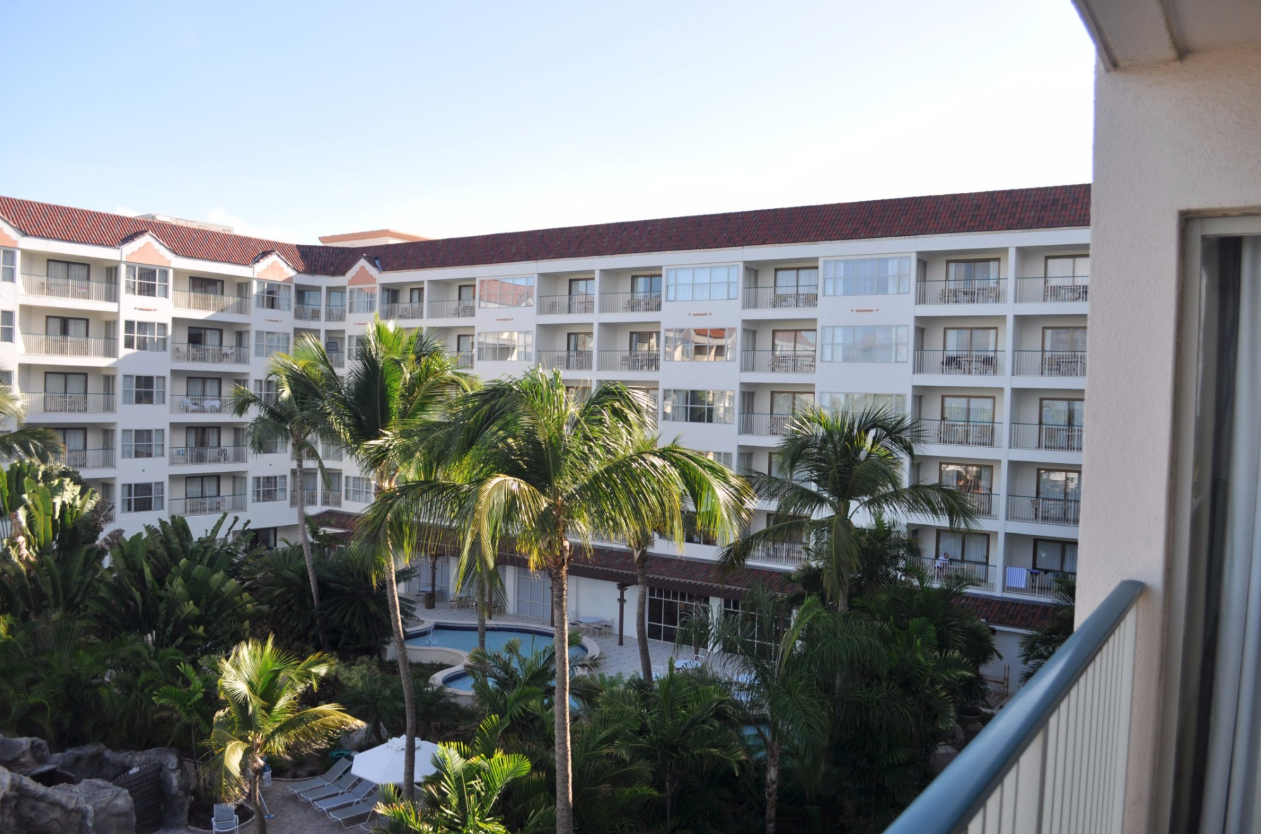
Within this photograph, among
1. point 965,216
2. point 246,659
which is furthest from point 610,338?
point 246,659

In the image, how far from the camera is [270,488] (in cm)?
4228

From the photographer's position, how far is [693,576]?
3002 cm

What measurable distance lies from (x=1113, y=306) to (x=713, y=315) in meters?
28.9

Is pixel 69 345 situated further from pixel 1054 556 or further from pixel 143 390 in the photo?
pixel 1054 556

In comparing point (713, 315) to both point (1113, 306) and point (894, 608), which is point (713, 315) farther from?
point (1113, 306)

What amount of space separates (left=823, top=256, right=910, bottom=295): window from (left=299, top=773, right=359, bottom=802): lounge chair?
1980 centimetres

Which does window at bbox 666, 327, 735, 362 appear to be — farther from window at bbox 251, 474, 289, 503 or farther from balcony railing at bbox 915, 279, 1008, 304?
window at bbox 251, 474, 289, 503

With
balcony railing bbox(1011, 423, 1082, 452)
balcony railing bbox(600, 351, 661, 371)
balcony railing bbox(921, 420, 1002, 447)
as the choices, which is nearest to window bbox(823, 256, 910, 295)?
balcony railing bbox(921, 420, 1002, 447)

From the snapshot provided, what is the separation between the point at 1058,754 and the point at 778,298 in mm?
30069

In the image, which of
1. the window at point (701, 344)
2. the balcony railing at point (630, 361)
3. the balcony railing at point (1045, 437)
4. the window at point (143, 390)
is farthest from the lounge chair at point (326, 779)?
the window at point (143, 390)

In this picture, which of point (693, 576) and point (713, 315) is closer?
point (693, 576)

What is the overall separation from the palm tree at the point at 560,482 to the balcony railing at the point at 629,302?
2395 cm

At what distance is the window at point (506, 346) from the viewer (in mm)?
37188

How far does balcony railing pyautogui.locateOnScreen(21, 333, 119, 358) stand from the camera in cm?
3491
